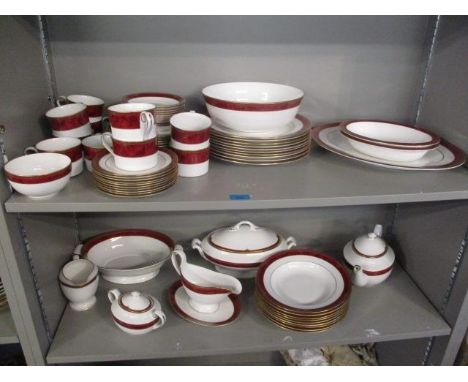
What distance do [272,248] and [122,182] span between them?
537 mm

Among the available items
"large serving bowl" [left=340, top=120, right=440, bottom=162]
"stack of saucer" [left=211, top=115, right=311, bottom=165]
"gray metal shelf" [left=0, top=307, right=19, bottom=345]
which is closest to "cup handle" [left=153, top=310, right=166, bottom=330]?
"gray metal shelf" [left=0, top=307, right=19, bottom=345]

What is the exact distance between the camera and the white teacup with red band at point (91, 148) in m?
0.99

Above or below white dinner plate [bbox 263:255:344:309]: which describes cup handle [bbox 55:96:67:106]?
above

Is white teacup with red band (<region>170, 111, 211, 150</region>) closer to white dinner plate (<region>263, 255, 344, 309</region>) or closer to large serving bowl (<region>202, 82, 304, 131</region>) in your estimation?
large serving bowl (<region>202, 82, 304, 131</region>)

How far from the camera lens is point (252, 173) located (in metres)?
1.03

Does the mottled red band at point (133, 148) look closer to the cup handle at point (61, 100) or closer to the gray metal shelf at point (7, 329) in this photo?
the cup handle at point (61, 100)

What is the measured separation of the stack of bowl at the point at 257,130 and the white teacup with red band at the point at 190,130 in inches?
1.4

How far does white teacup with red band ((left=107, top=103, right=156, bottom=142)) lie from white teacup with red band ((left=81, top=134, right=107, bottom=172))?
0.11m

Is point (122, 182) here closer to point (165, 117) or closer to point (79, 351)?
point (165, 117)

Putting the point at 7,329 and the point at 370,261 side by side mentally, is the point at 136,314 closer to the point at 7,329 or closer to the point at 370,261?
the point at 7,329

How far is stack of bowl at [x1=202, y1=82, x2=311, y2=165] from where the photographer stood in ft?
3.16

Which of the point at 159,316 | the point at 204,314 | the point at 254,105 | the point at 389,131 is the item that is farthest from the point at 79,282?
the point at 389,131

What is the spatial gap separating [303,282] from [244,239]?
0.70 ft

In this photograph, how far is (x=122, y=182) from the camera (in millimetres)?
886
